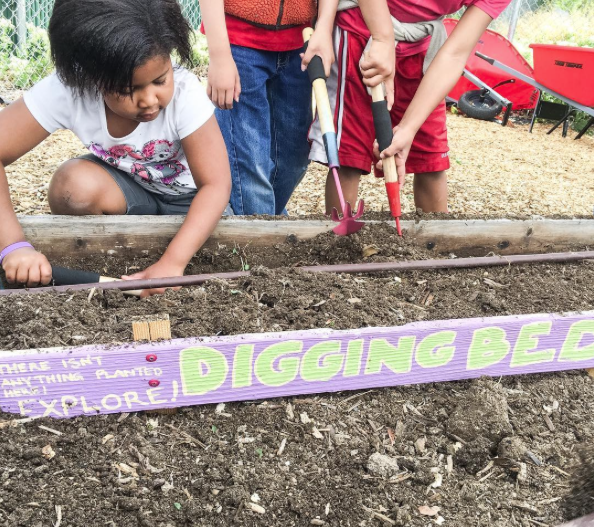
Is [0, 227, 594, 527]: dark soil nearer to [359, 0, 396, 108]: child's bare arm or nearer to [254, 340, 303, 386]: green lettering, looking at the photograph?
[254, 340, 303, 386]: green lettering

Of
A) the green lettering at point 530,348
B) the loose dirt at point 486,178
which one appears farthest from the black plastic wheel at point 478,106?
the green lettering at point 530,348

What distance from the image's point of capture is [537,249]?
2.40 meters

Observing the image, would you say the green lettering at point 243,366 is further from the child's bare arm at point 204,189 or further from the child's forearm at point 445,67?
the child's forearm at point 445,67

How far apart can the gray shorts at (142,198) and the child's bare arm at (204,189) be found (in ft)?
1.15

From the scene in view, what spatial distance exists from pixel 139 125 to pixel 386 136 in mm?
935

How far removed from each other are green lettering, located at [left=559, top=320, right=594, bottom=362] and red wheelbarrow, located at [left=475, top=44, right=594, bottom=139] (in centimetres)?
461

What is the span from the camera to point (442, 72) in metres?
2.20

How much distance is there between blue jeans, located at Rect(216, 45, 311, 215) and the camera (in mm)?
2516

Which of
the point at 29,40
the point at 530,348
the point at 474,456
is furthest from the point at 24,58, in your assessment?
the point at 474,456

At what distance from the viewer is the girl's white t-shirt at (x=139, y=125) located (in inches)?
76.9

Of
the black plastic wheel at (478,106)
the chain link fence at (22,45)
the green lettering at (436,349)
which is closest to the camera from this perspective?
the green lettering at (436,349)

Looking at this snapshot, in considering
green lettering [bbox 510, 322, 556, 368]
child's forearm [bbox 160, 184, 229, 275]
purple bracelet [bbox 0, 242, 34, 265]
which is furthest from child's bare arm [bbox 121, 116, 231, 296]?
green lettering [bbox 510, 322, 556, 368]

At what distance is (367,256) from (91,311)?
1006 millimetres

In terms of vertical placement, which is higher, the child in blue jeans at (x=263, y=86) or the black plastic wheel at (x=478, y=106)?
the child in blue jeans at (x=263, y=86)
